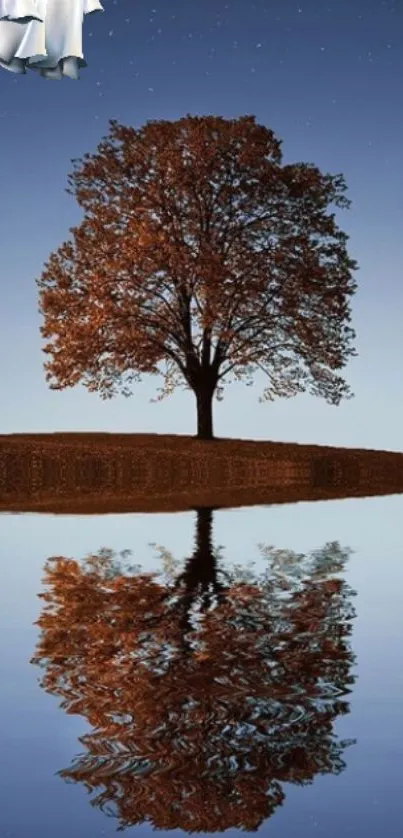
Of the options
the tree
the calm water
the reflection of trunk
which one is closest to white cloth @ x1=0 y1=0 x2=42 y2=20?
the calm water

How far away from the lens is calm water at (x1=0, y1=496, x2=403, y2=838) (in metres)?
6.42

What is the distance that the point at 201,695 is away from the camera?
866cm

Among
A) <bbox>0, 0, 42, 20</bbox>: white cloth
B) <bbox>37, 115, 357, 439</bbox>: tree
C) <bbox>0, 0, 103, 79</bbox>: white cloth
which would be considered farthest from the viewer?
<bbox>37, 115, 357, 439</bbox>: tree

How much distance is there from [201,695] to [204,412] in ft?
123

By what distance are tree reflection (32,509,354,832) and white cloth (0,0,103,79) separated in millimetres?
5067

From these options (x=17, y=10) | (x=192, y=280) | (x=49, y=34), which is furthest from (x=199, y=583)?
(x=192, y=280)

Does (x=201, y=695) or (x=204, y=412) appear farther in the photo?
→ (x=204, y=412)

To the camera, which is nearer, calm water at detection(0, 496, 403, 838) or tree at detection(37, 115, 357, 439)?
calm water at detection(0, 496, 403, 838)

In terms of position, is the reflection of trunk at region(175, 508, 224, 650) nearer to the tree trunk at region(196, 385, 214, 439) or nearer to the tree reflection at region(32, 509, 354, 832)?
the tree reflection at region(32, 509, 354, 832)

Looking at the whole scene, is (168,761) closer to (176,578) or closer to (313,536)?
(176,578)

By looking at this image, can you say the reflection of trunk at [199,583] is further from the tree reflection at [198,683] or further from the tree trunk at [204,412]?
the tree trunk at [204,412]

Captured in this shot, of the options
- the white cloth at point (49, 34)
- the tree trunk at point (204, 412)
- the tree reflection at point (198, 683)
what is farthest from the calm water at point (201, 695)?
the tree trunk at point (204, 412)

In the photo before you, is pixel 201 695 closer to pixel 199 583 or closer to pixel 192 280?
pixel 199 583

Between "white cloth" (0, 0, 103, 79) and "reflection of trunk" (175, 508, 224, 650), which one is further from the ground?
"white cloth" (0, 0, 103, 79)
